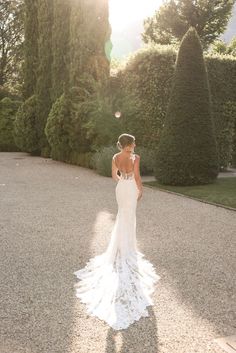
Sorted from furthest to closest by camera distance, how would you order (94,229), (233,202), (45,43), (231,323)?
(45,43) → (233,202) → (94,229) → (231,323)

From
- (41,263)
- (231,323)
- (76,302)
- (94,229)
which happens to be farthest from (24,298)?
(94,229)

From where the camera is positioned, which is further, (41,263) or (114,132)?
(114,132)

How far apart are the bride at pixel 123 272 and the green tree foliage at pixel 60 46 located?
15537 mm

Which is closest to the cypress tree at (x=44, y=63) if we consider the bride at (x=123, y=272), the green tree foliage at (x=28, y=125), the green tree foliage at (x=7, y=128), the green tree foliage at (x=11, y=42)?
the green tree foliage at (x=28, y=125)

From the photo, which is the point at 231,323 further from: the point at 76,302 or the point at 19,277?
the point at 19,277

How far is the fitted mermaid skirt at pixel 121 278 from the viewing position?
14.8ft

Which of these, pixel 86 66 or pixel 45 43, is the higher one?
pixel 45 43

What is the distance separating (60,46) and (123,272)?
708 inches

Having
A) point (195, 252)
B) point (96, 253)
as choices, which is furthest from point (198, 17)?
point (96, 253)

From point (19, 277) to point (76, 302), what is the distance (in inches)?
43.1

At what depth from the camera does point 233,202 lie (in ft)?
35.0

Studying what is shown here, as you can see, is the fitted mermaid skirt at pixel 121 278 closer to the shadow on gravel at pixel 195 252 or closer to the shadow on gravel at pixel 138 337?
the shadow on gravel at pixel 138 337

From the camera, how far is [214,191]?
39.5 feet

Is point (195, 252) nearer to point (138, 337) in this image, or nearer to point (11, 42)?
point (138, 337)
